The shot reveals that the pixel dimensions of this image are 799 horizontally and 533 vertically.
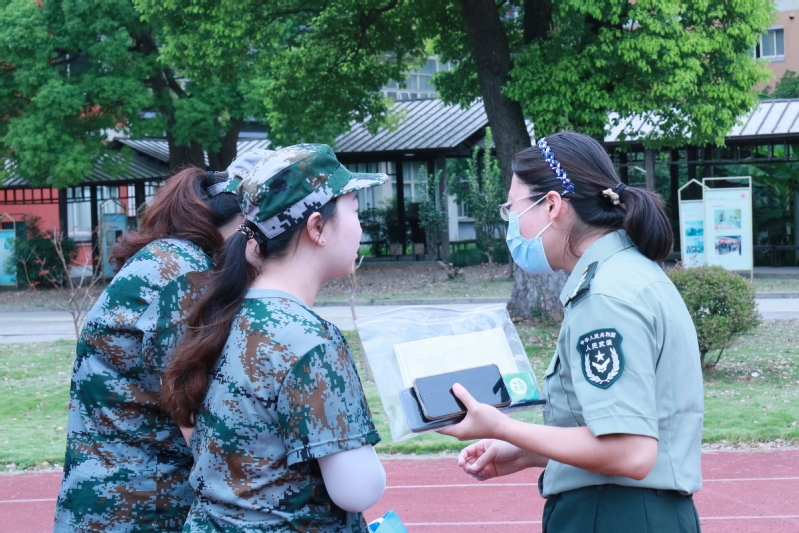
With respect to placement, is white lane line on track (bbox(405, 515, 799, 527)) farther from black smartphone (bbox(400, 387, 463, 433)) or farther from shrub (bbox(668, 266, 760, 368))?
shrub (bbox(668, 266, 760, 368))

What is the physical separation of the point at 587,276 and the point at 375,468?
A: 2.32ft

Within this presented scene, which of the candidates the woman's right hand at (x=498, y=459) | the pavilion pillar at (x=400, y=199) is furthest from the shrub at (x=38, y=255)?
the woman's right hand at (x=498, y=459)

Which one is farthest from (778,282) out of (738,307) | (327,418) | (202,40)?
(327,418)

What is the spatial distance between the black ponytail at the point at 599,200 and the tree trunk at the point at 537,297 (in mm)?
12124

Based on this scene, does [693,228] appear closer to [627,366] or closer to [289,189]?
[627,366]

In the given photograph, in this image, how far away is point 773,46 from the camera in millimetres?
33188

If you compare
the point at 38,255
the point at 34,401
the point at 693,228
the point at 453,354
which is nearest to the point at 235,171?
the point at 453,354

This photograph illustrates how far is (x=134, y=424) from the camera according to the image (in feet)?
7.86

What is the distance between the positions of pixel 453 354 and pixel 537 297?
12659 millimetres

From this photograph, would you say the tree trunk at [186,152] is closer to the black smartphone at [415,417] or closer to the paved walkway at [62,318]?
the paved walkway at [62,318]

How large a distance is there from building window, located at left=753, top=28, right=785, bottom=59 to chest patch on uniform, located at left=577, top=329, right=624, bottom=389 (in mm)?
34602

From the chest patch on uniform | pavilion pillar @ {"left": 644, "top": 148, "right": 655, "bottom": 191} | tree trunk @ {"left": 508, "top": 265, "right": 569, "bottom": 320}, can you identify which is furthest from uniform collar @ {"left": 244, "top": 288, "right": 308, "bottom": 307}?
pavilion pillar @ {"left": 644, "top": 148, "right": 655, "bottom": 191}

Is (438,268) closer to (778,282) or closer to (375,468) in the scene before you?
(778,282)

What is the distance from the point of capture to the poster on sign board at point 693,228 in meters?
20.6
